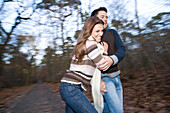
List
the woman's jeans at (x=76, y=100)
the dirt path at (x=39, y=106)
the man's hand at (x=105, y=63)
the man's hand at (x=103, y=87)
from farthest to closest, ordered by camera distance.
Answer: the dirt path at (x=39, y=106) < the man's hand at (x=103, y=87) < the man's hand at (x=105, y=63) < the woman's jeans at (x=76, y=100)

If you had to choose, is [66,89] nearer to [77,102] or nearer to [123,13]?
[77,102]

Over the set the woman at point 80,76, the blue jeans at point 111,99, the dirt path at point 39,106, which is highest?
the woman at point 80,76

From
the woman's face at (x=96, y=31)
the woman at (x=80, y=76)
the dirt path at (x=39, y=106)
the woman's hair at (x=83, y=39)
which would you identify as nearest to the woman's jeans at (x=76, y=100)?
the woman at (x=80, y=76)

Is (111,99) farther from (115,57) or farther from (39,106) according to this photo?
(39,106)

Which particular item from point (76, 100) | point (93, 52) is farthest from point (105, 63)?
point (76, 100)

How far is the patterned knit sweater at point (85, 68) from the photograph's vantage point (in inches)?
55.9

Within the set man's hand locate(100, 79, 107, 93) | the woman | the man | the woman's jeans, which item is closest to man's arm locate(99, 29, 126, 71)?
the man

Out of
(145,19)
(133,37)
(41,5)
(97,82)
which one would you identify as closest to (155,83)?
(133,37)

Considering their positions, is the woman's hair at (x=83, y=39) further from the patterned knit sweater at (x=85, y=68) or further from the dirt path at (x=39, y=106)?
the dirt path at (x=39, y=106)

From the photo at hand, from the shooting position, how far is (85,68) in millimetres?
1419

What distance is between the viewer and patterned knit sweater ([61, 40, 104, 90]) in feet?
4.66

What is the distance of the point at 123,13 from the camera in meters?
6.22

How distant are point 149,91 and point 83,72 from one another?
496 centimetres

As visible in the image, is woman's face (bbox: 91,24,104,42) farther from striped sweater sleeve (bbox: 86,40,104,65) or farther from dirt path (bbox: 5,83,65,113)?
dirt path (bbox: 5,83,65,113)
